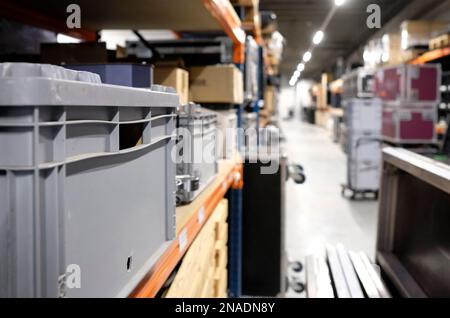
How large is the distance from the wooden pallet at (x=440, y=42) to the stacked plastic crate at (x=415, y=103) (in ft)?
1.16

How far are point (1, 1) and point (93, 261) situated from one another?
1.74m

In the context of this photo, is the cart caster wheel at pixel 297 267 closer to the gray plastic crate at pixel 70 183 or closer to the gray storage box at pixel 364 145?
the gray plastic crate at pixel 70 183

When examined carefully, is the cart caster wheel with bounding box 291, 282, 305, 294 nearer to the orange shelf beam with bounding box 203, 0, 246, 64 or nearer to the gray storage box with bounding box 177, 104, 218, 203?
the orange shelf beam with bounding box 203, 0, 246, 64

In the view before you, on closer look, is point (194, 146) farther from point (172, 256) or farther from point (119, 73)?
point (172, 256)

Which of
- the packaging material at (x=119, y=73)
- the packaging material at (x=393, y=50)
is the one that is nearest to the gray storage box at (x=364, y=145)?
the packaging material at (x=393, y=50)

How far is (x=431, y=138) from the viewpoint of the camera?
803 centimetres

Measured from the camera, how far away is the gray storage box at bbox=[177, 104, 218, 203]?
170 cm

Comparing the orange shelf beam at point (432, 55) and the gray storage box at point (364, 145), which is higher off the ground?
the orange shelf beam at point (432, 55)

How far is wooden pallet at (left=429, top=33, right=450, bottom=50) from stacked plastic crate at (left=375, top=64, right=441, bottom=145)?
35 cm

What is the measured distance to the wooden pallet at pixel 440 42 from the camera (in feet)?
24.3

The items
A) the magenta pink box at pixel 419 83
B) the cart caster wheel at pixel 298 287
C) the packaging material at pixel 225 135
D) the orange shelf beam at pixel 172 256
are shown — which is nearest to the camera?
the orange shelf beam at pixel 172 256

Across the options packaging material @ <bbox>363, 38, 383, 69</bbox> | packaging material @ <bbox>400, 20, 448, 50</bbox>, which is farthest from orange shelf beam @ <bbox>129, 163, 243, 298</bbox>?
packaging material @ <bbox>363, 38, 383, 69</bbox>

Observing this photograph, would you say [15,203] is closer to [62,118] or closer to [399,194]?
[62,118]

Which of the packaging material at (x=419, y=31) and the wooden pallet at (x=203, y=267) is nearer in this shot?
the wooden pallet at (x=203, y=267)
